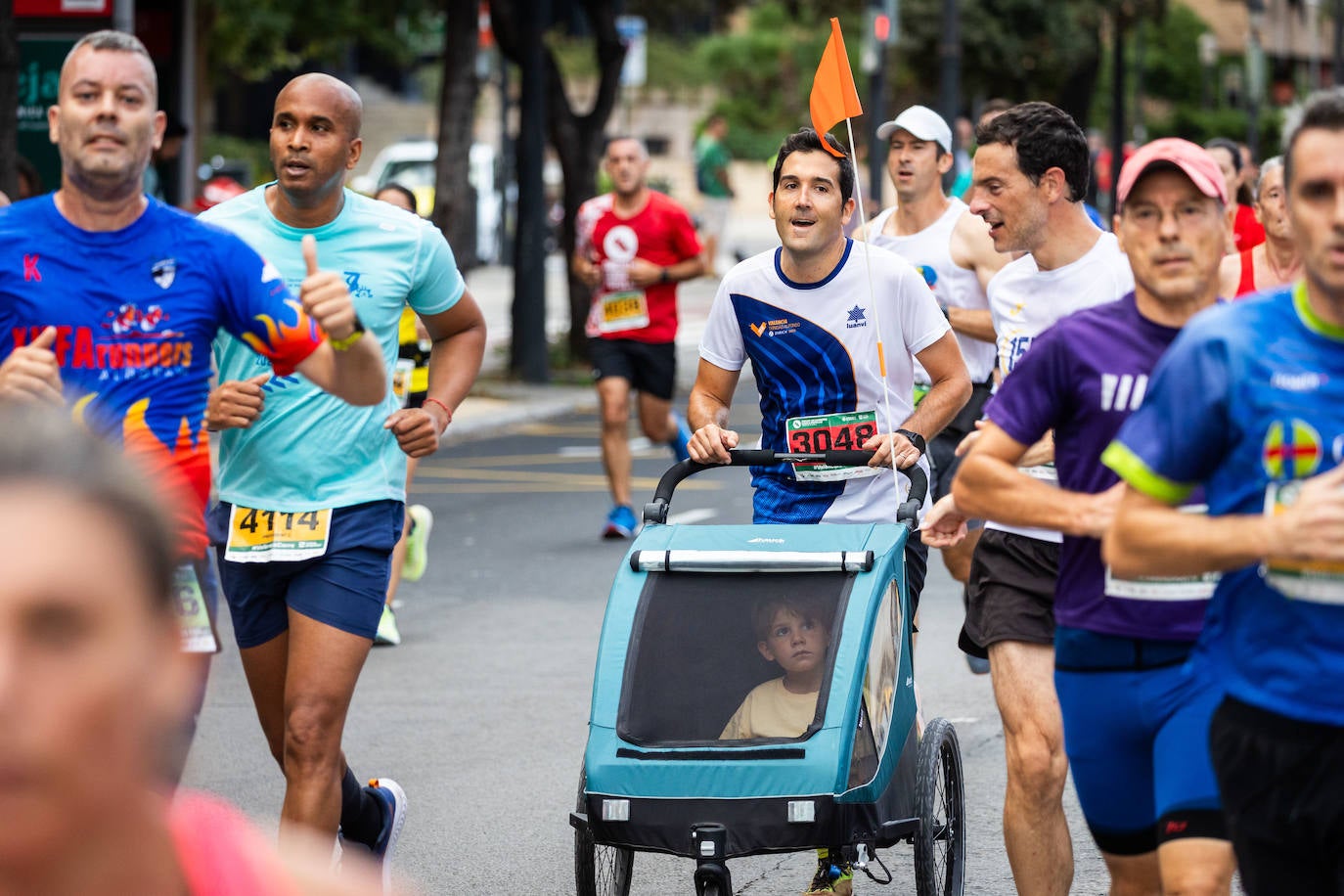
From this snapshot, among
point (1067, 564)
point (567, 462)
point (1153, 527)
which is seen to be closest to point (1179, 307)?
point (1067, 564)

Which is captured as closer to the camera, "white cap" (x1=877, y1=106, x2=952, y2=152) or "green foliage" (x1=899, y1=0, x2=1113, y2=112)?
"white cap" (x1=877, y1=106, x2=952, y2=152)

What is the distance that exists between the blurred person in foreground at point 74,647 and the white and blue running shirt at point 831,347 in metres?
4.49

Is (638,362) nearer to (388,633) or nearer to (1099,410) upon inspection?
(388,633)

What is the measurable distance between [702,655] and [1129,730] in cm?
119

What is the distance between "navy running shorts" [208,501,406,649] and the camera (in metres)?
4.83

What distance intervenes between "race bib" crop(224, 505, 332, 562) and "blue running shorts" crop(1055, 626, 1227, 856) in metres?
1.83

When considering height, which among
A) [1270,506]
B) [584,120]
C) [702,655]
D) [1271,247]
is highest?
[584,120]

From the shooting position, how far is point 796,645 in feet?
15.5

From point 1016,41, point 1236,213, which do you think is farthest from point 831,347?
point 1016,41

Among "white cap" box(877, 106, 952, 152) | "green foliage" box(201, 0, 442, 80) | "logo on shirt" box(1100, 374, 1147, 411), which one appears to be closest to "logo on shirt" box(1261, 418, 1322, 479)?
"logo on shirt" box(1100, 374, 1147, 411)

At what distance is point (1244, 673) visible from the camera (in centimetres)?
304

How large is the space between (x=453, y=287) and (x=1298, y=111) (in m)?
2.65

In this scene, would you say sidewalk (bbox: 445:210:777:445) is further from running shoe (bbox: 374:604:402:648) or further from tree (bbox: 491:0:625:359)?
running shoe (bbox: 374:604:402:648)

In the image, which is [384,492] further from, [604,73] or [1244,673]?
[604,73]
